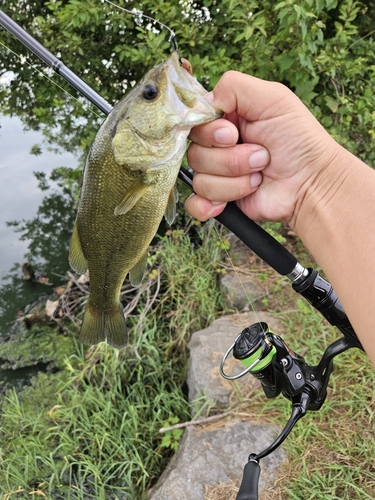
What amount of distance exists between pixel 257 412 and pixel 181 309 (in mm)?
1250

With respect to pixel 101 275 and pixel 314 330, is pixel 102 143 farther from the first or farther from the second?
pixel 314 330

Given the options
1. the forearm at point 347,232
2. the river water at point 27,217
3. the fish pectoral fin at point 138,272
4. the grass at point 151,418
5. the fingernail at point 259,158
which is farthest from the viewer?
the river water at point 27,217

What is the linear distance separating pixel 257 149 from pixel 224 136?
159 mm

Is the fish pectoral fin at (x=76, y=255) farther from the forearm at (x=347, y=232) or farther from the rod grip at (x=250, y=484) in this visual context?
the rod grip at (x=250, y=484)

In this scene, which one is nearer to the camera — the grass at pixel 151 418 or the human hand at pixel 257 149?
the human hand at pixel 257 149

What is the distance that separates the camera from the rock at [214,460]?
7.93 ft

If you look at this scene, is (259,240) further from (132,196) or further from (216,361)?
(216,361)

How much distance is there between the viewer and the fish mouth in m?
1.35

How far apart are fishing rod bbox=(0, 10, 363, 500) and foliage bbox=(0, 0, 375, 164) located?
5.17ft

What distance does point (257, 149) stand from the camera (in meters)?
1.52

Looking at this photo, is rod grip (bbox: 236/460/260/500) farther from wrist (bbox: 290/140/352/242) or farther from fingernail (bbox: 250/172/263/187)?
fingernail (bbox: 250/172/263/187)

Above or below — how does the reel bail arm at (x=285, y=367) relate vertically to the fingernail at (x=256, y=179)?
below

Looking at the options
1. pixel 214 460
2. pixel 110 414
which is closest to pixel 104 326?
pixel 214 460

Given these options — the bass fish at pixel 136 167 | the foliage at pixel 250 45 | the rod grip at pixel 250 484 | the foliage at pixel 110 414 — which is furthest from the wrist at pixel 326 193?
the foliage at pixel 110 414
